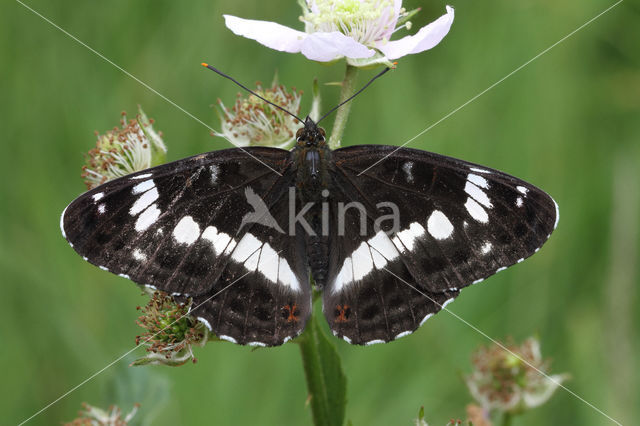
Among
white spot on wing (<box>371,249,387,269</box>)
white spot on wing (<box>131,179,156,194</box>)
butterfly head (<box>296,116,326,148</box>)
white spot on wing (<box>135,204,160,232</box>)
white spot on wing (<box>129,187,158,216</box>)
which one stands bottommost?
white spot on wing (<box>371,249,387,269</box>)

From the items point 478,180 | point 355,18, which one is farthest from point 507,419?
point 355,18

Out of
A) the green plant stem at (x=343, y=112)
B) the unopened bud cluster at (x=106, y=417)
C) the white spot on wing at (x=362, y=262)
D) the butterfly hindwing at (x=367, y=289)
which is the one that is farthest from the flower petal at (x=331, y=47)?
the unopened bud cluster at (x=106, y=417)

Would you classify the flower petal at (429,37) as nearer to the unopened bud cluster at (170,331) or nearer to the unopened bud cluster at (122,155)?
the unopened bud cluster at (122,155)

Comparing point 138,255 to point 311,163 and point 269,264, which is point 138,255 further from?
point 311,163

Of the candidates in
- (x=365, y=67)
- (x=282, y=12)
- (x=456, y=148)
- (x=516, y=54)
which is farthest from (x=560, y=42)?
(x=365, y=67)

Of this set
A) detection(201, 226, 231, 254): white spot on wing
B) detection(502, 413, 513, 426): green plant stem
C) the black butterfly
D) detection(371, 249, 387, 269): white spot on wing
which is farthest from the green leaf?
detection(502, 413, 513, 426): green plant stem

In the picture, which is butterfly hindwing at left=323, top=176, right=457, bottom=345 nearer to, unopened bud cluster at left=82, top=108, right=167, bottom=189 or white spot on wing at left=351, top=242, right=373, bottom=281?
white spot on wing at left=351, top=242, right=373, bottom=281
